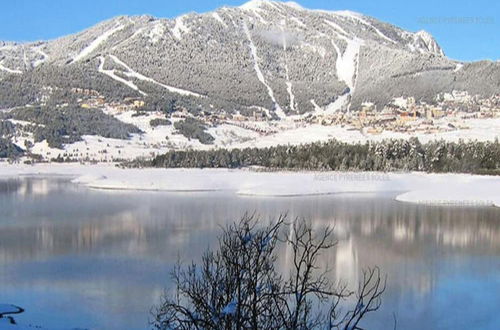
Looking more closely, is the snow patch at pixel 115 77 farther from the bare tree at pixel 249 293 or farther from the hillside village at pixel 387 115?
the bare tree at pixel 249 293

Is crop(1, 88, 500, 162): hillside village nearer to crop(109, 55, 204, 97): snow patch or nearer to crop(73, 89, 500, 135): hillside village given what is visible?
crop(73, 89, 500, 135): hillside village

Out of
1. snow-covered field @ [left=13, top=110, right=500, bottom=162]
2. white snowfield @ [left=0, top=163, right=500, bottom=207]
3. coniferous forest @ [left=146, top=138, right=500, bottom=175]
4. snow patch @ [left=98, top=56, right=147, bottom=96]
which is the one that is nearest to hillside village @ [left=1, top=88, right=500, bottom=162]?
snow-covered field @ [left=13, top=110, right=500, bottom=162]

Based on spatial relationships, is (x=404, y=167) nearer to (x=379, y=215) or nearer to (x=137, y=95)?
(x=379, y=215)

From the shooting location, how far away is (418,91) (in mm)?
158125

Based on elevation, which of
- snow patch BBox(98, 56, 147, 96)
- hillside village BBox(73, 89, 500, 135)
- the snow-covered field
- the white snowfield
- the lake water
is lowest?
the lake water

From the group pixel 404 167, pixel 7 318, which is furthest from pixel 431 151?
pixel 7 318

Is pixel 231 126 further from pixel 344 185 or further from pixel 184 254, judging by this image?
pixel 184 254

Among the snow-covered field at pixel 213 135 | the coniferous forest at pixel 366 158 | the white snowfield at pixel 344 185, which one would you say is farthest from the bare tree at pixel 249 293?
the snow-covered field at pixel 213 135

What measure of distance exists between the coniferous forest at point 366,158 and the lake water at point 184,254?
86.9ft

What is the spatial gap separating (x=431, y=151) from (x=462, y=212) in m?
33.2

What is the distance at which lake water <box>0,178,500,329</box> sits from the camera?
11.4 metres

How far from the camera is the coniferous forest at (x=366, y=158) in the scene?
58.4 meters

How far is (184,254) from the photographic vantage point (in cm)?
1680

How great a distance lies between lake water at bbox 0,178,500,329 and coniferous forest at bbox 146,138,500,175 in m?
26.5
